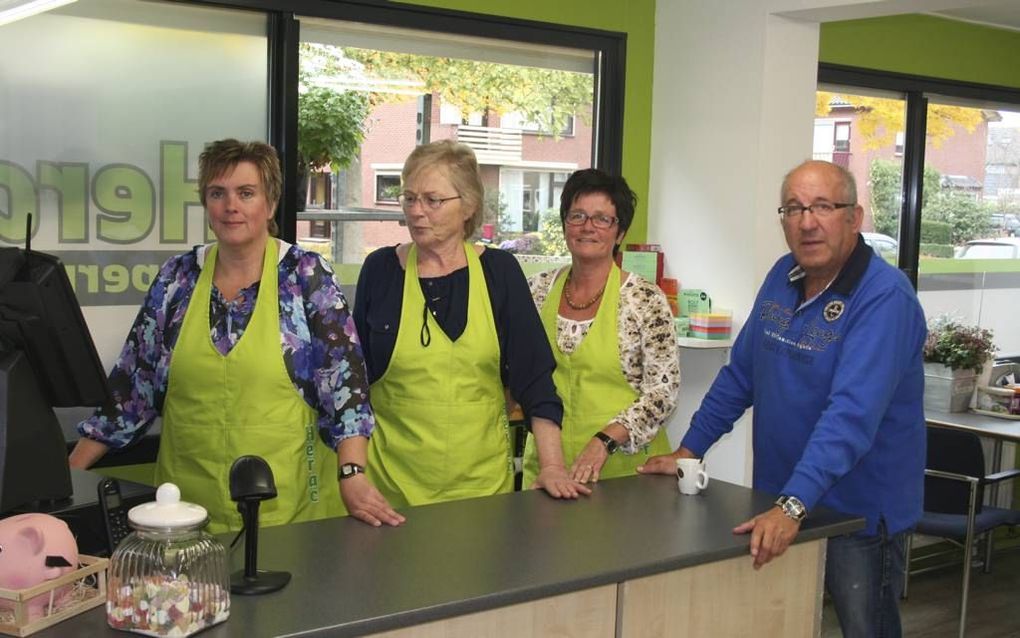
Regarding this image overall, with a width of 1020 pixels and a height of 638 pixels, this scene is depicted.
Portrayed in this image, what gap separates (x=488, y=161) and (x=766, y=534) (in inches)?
110

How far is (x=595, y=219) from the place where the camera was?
129 inches

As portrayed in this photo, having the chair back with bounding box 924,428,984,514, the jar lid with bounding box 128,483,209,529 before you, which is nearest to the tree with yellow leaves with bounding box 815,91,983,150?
the chair back with bounding box 924,428,984,514

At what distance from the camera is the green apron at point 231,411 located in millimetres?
2654

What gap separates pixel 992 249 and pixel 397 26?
385 cm

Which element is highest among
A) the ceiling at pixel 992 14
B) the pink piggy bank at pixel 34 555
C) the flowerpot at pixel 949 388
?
the ceiling at pixel 992 14

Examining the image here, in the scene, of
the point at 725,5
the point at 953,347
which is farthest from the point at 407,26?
the point at 953,347

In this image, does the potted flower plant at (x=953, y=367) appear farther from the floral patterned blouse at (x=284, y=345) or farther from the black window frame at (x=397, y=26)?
the floral patterned blouse at (x=284, y=345)

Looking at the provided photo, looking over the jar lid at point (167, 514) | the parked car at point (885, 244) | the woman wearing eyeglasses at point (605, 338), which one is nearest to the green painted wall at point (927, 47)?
the parked car at point (885, 244)

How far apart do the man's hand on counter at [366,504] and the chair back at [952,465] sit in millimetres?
3236

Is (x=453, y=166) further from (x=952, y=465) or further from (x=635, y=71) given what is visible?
(x=952, y=465)

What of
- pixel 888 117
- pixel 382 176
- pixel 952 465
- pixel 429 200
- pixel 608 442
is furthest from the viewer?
pixel 888 117

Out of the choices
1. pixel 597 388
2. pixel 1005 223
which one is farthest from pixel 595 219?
pixel 1005 223

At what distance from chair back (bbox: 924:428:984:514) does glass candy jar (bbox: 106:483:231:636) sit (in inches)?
153

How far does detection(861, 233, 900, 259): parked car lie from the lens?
607cm
